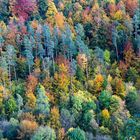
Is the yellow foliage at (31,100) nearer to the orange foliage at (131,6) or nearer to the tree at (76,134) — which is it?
the tree at (76,134)

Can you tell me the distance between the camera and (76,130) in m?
98.1

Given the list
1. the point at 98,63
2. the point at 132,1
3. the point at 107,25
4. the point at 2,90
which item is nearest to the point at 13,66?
the point at 2,90

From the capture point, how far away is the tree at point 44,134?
96.1 meters

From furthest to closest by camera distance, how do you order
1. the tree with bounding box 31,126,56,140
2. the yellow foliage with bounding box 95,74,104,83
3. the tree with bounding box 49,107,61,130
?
1. the yellow foliage with bounding box 95,74,104,83
2. the tree with bounding box 49,107,61,130
3. the tree with bounding box 31,126,56,140

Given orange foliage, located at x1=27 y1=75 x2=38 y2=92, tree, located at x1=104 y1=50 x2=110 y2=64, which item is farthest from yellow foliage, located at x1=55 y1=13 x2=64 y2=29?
orange foliage, located at x1=27 y1=75 x2=38 y2=92

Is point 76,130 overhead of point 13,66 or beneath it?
beneath

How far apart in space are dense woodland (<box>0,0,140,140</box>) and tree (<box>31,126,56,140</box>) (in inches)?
6.8

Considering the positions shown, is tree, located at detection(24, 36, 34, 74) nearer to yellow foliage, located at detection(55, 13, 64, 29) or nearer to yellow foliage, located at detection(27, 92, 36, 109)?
yellow foliage, located at detection(27, 92, 36, 109)

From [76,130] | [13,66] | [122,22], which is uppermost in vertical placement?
[122,22]

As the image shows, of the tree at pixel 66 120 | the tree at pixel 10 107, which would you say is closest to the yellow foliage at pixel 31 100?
the tree at pixel 10 107

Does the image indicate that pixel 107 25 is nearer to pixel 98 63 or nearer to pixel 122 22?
pixel 122 22

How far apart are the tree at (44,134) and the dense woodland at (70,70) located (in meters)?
0.17

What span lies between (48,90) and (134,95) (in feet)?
57.1

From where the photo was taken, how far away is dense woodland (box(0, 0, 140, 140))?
101875mm
